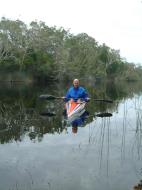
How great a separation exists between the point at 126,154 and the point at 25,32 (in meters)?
56.8

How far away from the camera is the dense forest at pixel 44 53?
60.8 meters

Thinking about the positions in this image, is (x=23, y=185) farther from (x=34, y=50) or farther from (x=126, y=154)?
(x=34, y=50)

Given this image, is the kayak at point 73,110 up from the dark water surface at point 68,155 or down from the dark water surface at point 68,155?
up

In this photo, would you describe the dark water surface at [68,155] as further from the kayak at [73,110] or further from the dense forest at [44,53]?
the dense forest at [44,53]

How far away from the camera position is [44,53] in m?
69.6

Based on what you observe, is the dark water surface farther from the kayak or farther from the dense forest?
the dense forest

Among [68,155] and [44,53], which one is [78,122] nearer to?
[68,155]

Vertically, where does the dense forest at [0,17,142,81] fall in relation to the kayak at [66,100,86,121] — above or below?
above

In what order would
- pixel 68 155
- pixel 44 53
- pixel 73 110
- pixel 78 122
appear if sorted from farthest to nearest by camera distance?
pixel 44 53 < pixel 73 110 < pixel 78 122 < pixel 68 155

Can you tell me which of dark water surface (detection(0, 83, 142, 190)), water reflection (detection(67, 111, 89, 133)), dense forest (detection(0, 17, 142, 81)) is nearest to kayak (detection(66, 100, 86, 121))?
water reflection (detection(67, 111, 89, 133))

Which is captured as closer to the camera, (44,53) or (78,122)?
(78,122)

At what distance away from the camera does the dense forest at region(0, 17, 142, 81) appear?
6078 cm

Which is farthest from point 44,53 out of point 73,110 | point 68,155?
point 68,155

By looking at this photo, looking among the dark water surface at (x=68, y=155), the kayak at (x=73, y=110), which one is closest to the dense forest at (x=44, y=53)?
the kayak at (x=73, y=110)
